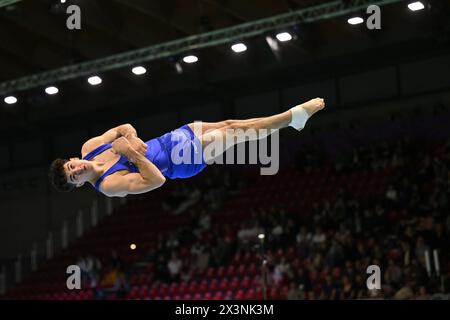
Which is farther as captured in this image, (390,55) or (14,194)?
(14,194)

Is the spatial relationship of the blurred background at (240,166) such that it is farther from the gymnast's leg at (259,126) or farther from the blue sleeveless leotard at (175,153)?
the blue sleeveless leotard at (175,153)

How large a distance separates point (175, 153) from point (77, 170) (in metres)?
0.99

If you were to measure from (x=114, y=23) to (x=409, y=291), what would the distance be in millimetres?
10023

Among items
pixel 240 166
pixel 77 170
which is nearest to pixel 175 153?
pixel 77 170

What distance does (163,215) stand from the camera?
20766 mm

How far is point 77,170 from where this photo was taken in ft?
21.8

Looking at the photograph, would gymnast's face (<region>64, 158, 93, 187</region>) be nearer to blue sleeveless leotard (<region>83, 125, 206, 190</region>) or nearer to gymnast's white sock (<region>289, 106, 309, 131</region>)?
blue sleeveless leotard (<region>83, 125, 206, 190</region>)

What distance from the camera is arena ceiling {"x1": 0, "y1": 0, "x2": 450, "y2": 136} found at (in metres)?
17.0

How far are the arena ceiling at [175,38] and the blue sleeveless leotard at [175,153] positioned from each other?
8280mm

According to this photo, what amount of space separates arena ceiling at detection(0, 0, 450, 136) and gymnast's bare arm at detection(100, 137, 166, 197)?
28.5 ft

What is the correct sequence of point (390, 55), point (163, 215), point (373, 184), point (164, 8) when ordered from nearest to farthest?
point (373, 184), point (164, 8), point (390, 55), point (163, 215)

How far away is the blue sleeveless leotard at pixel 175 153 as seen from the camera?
23.2ft
